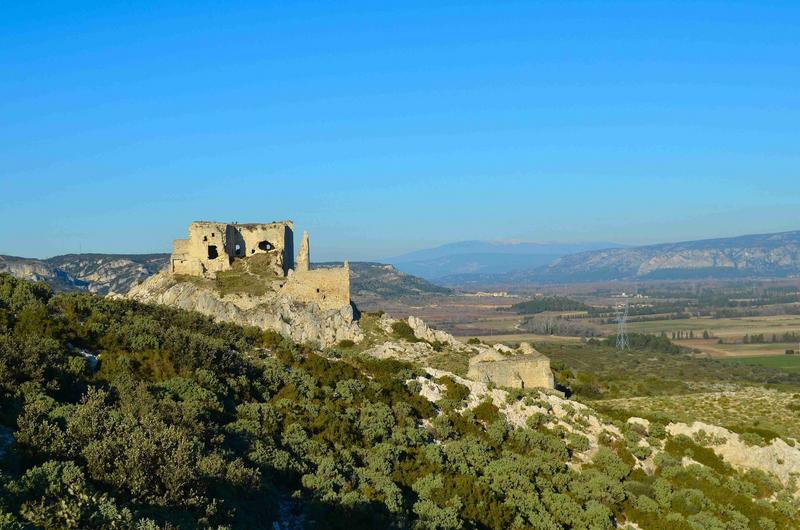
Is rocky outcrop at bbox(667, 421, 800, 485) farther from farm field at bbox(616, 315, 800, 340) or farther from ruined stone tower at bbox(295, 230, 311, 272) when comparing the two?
farm field at bbox(616, 315, 800, 340)

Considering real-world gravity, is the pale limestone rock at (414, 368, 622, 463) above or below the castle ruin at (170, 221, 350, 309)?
below

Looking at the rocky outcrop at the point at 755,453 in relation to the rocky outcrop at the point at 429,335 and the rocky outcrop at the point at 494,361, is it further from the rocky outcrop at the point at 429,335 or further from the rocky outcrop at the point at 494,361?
the rocky outcrop at the point at 429,335

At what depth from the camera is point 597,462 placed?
77.9ft

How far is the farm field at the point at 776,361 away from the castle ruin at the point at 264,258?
7188 cm

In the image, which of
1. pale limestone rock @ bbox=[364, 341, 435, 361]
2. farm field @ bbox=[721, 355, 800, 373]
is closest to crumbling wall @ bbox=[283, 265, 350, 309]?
pale limestone rock @ bbox=[364, 341, 435, 361]

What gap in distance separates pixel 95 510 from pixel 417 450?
37.5 ft

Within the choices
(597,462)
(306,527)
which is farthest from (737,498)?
(306,527)

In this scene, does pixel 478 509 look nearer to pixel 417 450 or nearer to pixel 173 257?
pixel 417 450

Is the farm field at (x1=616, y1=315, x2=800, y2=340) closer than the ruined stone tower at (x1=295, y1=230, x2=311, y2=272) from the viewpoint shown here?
No

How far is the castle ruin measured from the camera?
43.0 meters

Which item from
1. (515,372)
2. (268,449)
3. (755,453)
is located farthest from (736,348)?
(268,449)

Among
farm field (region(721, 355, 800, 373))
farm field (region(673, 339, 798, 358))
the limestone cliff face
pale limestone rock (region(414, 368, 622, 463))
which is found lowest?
farm field (region(673, 339, 798, 358))

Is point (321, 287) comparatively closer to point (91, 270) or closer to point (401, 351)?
point (401, 351)

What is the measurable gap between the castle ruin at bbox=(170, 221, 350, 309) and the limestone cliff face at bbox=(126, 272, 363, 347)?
115 cm
